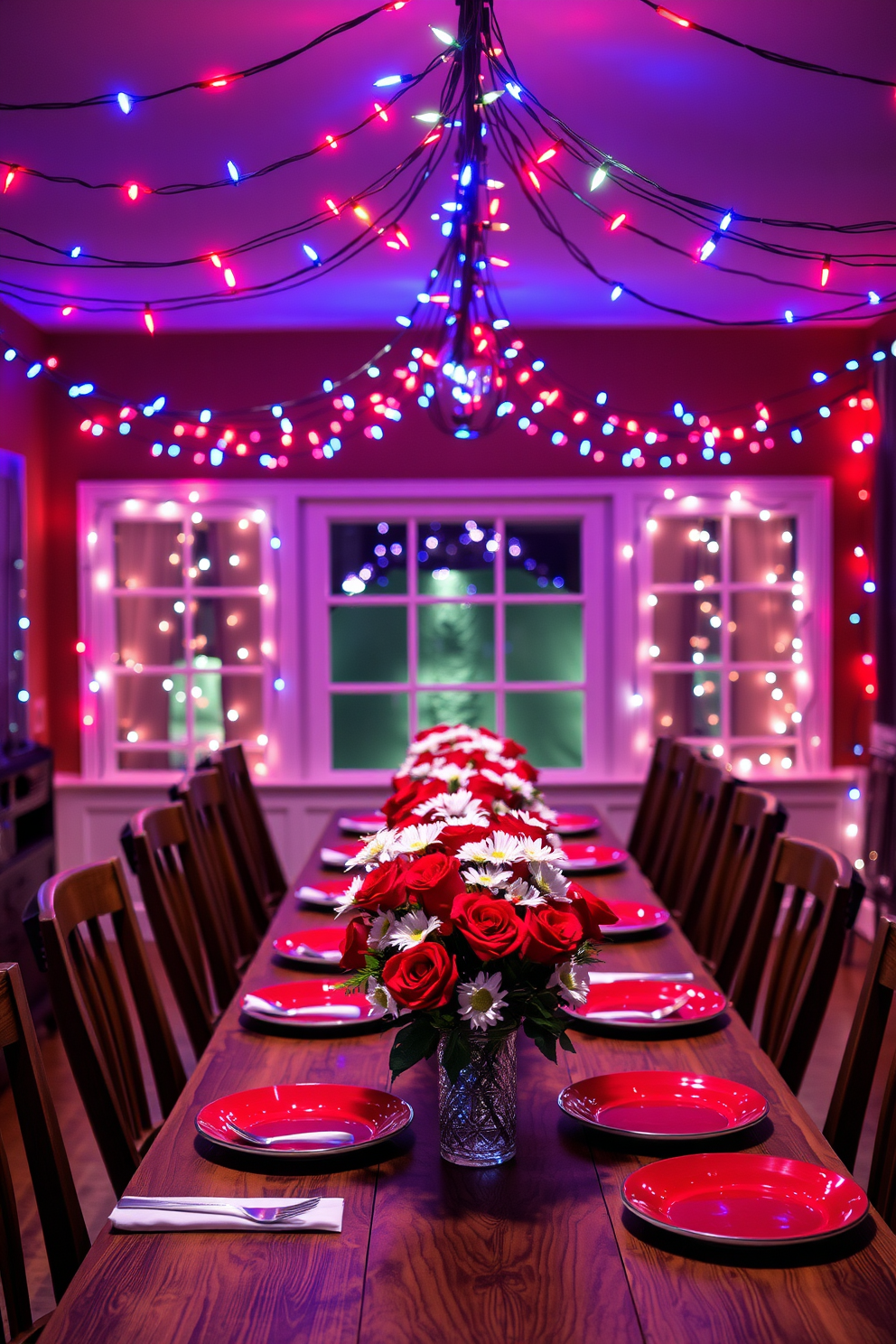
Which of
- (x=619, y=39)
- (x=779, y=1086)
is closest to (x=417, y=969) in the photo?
(x=779, y=1086)

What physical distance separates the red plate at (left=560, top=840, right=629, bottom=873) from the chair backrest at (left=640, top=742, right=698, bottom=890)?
37 cm

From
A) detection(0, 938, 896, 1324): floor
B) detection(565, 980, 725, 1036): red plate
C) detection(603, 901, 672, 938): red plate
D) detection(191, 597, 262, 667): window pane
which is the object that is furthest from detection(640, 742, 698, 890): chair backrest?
detection(191, 597, 262, 667): window pane

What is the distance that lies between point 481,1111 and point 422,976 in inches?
9.1

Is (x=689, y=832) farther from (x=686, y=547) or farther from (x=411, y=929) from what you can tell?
(x=411, y=929)

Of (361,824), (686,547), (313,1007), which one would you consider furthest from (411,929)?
(686,547)

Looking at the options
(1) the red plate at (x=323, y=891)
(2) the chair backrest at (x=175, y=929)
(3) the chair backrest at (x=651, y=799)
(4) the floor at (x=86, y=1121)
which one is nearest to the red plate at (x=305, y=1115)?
(2) the chair backrest at (x=175, y=929)

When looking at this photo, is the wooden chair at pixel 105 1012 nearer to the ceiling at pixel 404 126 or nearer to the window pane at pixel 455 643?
the ceiling at pixel 404 126

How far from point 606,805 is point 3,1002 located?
4181 mm

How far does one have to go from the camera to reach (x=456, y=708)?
563 cm

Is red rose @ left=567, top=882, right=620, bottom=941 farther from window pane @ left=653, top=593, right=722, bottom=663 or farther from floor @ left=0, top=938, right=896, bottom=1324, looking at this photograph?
window pane @ left=653, top=593, right=722, bottom=663

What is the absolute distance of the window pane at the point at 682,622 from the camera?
5.51m

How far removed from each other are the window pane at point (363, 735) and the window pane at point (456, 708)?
0.38 feet

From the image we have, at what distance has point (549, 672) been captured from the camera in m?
5.63

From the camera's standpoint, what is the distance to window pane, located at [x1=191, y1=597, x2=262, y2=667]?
550cm
